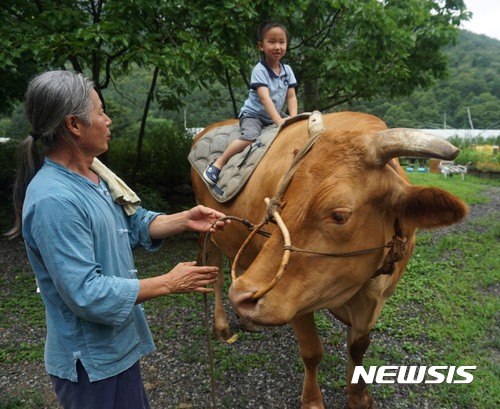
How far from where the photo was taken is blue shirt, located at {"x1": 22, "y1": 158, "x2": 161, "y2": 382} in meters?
1.53

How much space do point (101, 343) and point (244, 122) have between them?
2.65 metres

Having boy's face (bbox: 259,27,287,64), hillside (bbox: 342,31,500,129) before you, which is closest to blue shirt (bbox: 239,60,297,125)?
boy's face (bbox: 259,27,287,64)

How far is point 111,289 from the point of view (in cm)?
156

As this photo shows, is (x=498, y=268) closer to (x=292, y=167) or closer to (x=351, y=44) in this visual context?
(x=351, y=44)

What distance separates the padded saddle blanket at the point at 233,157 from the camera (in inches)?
129

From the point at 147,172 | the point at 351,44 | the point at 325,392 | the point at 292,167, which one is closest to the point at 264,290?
the point at 292,167

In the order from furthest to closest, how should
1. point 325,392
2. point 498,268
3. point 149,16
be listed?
1. point 498,268
2. point 149,16
3. point 325,392

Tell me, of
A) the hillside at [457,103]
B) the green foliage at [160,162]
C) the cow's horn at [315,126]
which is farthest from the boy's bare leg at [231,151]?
the hillside at [457,103]

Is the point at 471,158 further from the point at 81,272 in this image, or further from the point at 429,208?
the point at 81,272

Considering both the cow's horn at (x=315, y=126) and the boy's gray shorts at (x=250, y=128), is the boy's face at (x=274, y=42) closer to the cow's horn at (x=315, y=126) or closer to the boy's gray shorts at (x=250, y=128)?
the boy's gray shorts at (x=250, y=128)

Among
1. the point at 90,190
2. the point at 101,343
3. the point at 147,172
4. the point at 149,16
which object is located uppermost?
the point at 149,16

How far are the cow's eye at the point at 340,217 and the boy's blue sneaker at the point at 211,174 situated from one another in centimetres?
206

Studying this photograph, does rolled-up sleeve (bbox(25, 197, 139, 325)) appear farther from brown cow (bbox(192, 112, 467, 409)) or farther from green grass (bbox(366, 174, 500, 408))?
green grass (bbox(366, 174, 500, 408))

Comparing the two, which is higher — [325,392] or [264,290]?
[264,290]
